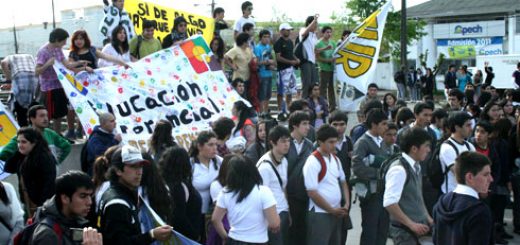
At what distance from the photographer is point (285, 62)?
14.2m

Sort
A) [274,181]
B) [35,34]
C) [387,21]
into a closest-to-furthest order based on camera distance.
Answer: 1. [274,181]
2. [387,21]
3. [35,34]

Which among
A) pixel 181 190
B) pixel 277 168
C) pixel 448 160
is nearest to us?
pixel 181 190

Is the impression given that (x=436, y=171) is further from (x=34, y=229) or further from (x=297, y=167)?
(x=34, y=229)

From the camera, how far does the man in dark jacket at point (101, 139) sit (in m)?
7.96

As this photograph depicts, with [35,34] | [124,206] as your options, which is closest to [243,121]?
[124,206]

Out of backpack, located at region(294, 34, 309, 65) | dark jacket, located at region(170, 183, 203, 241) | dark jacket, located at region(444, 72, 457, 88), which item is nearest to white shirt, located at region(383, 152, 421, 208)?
dark jacket, located at region(170, 183, 203, 241)

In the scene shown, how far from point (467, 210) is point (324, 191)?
2.39 metres

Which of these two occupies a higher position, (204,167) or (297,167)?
(204,167)

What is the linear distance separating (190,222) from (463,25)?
51882 mm

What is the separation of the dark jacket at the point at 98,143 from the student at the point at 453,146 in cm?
357

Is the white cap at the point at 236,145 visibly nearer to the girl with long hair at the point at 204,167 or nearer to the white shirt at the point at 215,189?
the girl with long hair at the point at 204,167

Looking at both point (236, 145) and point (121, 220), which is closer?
point (121, 220)

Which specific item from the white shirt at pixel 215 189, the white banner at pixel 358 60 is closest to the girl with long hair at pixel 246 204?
the white shirt at pixel 215 189

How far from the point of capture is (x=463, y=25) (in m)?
55.1
